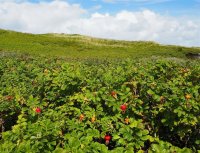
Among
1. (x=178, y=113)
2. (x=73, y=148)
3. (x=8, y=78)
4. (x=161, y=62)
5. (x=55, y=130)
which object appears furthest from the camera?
(x=8, y=78)

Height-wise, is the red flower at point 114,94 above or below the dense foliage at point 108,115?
above

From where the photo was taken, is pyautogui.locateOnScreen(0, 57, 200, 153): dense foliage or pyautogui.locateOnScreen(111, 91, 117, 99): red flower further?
pyautogui.locateOnScreen(111, 91, 117, 99): red flower

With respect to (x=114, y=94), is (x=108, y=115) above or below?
below

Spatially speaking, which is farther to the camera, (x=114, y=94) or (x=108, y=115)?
(x=114, y=94)

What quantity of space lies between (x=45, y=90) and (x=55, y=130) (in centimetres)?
338

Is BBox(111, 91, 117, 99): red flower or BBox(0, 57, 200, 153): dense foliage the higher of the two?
BBox(111, 91, 117, 99): red flower

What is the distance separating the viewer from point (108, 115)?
20.6 feet

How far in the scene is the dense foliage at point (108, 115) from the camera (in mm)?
4766

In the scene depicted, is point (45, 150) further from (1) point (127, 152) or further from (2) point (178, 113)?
(2) point (178, 113)

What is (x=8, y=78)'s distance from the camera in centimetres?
1084

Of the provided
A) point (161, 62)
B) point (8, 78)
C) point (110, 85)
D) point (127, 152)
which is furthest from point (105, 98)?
point (8, 78)

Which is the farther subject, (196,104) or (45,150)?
(196,104)

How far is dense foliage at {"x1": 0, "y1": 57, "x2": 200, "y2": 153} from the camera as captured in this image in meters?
4.77

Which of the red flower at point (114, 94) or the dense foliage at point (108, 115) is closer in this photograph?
the dense foliage at point (108, 115)
